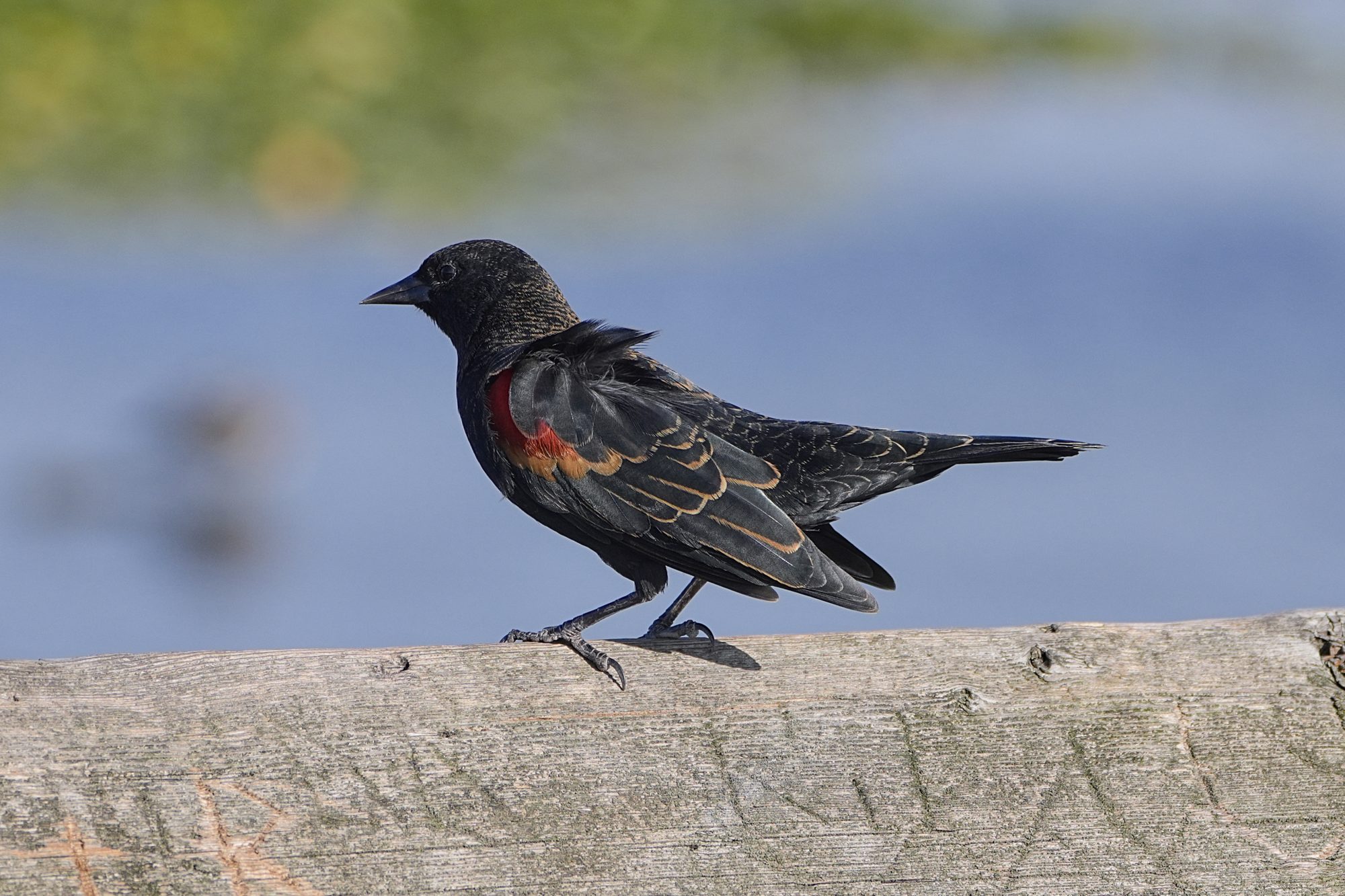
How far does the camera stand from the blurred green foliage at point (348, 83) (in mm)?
7336

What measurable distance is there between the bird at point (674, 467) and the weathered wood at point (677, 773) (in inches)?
18.6

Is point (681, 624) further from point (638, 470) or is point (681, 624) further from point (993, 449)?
point (993, 449)

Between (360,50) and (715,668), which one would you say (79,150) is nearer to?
(360,50)

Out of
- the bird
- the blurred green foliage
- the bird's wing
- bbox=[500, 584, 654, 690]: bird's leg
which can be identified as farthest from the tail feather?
the blurred green foliage

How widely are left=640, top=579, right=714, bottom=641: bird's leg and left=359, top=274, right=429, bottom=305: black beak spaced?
4.40 ft

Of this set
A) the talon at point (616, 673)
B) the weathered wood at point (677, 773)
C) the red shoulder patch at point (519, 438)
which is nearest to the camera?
the weathered wood at point (677, 773)

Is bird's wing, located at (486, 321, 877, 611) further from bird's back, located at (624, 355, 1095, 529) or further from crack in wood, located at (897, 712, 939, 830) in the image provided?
crack in wood, located at (897, 712, 939, 830)

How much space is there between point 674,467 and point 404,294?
142 cm

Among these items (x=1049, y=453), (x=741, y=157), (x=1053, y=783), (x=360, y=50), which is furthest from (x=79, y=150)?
(x=1053, y=783)

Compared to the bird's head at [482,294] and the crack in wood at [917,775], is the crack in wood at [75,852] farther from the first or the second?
the bird's head at [482,294]

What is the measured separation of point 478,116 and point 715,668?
628 centimetres

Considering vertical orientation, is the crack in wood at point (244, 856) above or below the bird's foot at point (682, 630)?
below

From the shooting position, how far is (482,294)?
12.9 ft

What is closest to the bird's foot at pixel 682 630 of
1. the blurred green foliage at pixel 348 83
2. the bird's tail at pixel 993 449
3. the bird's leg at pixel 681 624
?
the bird's leg at pixel 681 624
